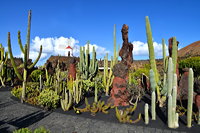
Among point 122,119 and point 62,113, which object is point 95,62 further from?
point 122,119

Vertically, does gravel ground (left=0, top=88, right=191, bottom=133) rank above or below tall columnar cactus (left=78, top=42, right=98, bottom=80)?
below

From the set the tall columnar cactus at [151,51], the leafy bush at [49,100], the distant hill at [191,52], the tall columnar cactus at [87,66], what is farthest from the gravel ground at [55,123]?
the distant hill at [191,52]

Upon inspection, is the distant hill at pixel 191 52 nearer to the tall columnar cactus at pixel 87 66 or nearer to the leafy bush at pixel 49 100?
the tall columnar cactus at pixel 87 66

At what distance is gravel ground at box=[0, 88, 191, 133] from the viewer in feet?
12.5

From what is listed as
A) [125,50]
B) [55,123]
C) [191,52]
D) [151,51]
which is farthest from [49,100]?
[191,52]

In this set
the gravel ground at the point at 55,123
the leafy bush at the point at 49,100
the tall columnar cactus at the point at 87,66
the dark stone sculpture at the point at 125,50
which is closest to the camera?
the gravel ground at the point at 55,123

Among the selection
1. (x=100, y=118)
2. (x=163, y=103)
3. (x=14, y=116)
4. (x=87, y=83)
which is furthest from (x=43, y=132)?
(x=87, y=83)

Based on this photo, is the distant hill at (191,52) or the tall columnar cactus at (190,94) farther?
the distant hill at (191,52)

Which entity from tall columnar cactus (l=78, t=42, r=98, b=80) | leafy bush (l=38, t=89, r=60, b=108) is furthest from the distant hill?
leafy bush (l=38, t=89, r=60, b=108)

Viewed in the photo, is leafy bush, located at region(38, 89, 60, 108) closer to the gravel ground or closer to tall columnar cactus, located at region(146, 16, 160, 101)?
the gravel ground

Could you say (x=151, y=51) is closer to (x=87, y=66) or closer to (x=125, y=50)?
(x=125, y=50)

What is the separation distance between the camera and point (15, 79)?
12.0 meters

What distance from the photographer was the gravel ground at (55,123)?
150 inches

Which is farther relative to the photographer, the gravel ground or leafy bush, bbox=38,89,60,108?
leafy bush, bbox=38,89,60,108
